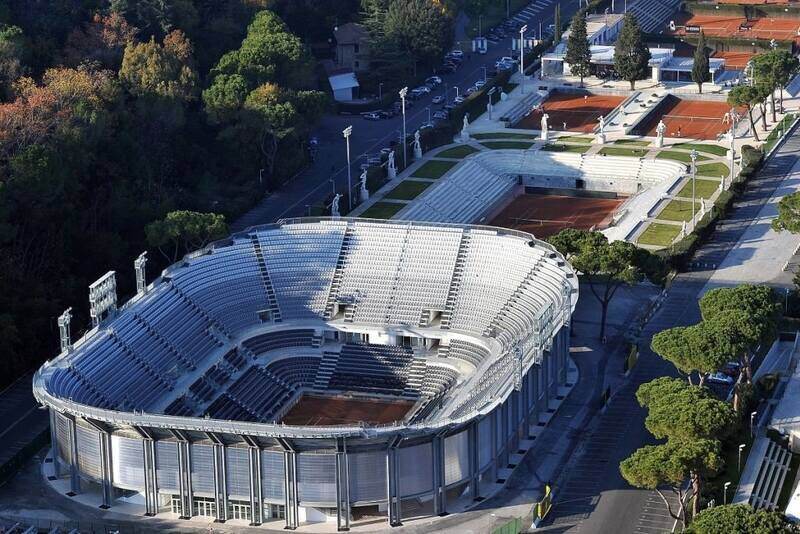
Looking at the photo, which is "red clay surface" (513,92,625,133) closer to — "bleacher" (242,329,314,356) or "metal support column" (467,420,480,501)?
"bleacher" (242,329,314,356)

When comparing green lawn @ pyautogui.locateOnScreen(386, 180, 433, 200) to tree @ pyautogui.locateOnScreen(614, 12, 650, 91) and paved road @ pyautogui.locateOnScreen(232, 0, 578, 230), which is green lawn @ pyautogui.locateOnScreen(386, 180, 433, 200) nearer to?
paved road @ pyautogui.locateOnScreen(232, 0, 578, 230)

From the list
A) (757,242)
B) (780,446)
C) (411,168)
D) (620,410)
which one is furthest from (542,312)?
(411,168)

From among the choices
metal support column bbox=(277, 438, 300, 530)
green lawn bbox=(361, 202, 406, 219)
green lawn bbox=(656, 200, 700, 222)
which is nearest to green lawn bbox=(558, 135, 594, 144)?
green lawn bbox=(656, 200, 700, 222)

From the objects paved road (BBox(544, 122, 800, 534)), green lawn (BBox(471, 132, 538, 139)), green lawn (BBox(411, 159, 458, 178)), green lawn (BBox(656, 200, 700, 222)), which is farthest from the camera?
green lawn (BBox(471, 132, 538, 139))

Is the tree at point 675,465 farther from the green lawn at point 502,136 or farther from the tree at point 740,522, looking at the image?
the green lawn at point 502,136

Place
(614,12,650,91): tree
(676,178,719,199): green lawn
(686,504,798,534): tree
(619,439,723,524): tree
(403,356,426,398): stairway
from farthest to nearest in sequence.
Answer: (614,12,650,91): tree, (676,178,719,199): green lawn, (403,356,426,398): stairway, (619,439,723,524): tree, (686,504,798,534): tree

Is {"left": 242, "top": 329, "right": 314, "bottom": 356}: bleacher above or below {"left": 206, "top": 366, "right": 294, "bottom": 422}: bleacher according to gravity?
above

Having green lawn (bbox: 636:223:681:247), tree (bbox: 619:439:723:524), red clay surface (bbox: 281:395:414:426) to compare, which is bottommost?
red clay surface (bbox: 281:395:414:426)

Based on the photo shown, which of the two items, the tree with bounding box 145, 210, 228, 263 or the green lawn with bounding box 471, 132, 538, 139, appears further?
the green lawn with bounding box 471, 132, 538, 139
